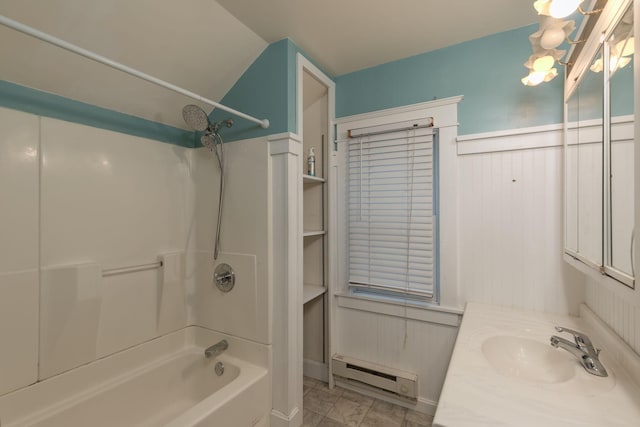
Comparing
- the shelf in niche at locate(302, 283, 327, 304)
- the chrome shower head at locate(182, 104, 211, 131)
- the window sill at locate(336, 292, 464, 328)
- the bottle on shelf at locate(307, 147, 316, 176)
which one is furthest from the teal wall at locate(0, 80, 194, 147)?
the window sill at locate(336, 292, 464, 328)

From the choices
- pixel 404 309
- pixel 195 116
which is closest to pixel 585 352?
pixel 404 309

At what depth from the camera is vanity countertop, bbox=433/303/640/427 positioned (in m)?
0.77

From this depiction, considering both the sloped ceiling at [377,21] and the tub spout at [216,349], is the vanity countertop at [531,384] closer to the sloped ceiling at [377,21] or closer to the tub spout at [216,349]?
the tub spout at [216,349]

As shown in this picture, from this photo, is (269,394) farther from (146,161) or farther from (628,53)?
(628,53)

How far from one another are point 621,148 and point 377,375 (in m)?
1.86

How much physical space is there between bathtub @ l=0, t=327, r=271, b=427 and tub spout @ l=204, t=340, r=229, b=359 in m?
0.04

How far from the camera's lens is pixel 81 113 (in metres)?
1.48

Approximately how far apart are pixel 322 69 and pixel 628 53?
1672mm

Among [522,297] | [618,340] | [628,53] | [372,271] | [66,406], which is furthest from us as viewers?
[372,271]

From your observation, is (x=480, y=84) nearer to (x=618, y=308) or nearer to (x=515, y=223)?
(x=515, y=223)

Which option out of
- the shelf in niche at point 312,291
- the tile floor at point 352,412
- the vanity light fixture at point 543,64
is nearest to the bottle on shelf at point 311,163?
the shelf in niche at point 312,291

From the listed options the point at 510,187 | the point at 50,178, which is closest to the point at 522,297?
the point at 510,187

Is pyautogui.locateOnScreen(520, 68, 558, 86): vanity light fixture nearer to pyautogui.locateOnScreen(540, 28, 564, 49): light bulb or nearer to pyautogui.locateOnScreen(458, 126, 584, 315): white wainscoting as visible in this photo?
pyautogui.locateOnScreen(540, 28, 564, 49): light bulb

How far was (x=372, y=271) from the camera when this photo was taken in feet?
6.74
